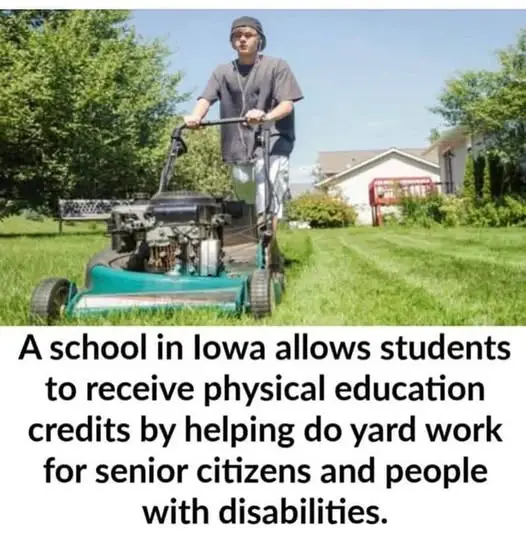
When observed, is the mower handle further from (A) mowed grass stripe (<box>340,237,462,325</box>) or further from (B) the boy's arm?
(A) mowed grass stripe (<box>340,237,462,325</box>)

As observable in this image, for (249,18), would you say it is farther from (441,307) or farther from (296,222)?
(296,222)

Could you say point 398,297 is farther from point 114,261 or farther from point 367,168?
point 114,261

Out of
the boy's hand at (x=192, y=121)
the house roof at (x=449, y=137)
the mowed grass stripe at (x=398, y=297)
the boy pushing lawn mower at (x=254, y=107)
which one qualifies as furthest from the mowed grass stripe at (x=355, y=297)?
the boy's hand at (x=192, y=121)

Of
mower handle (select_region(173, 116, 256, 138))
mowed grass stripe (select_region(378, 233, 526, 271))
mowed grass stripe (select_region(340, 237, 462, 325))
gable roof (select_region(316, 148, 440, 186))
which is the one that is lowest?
mowed grass stripe (select_region(340, 237, 462, 325))

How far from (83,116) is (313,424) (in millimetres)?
1212

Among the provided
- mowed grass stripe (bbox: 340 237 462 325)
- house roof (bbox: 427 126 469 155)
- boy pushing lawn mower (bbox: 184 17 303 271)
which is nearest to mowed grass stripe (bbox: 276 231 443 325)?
mowed grass stripe (bbox: 340 237 462 325)

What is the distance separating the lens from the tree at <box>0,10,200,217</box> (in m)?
2.10

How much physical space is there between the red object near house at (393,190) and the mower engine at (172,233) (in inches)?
34.5

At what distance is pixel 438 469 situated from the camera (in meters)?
1.29

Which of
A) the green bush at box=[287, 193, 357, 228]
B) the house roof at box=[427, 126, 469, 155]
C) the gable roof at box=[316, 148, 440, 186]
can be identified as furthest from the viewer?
the green bush at box=[287, 193, 357, 228]

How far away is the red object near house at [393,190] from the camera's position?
2768mm

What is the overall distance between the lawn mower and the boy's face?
0.18 meters

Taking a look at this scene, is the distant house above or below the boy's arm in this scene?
below

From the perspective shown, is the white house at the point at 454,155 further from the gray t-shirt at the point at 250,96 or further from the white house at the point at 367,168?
the gray t-shirt at the point at 250,96
